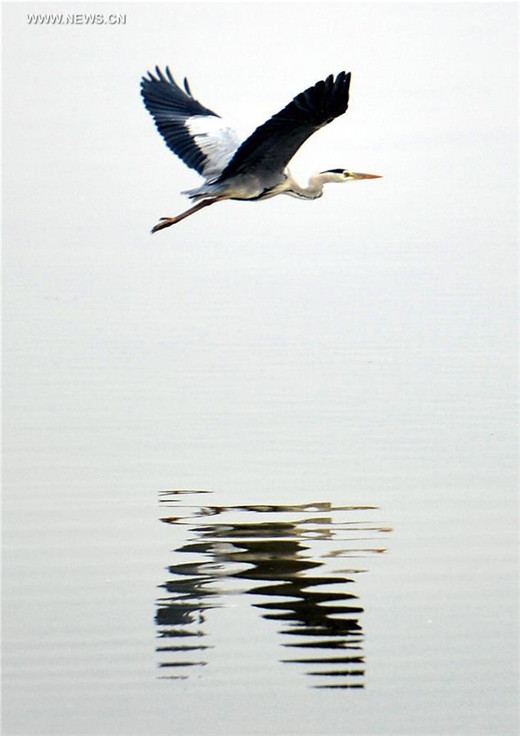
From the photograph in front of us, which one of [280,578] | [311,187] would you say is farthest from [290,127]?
[280,578]

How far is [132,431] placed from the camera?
8.48 metres

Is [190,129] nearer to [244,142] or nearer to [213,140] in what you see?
[213,140]

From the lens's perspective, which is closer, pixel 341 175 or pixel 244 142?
pixel 244 142

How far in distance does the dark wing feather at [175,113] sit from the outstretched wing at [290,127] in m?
0.97

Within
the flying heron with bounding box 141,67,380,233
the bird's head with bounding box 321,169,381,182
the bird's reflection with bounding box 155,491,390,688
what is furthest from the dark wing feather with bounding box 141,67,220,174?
the bird's reflection with bounding box 155,491,390,688

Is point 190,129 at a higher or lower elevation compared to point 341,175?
higher

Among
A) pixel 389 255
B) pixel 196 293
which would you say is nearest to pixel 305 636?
pixel 196 293

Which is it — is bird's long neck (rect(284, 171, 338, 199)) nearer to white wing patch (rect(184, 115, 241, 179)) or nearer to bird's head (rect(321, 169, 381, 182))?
bird's head (rect(321, 169, 381, 182))

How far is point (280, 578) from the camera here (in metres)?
6.20

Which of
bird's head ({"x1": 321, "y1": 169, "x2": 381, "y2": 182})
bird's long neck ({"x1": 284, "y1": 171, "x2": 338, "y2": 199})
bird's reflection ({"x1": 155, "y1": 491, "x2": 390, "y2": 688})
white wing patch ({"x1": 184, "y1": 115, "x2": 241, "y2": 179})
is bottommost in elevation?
bird's reflection ({"x1": 155, "y1": 491, "x2": 390, "y2": 688})

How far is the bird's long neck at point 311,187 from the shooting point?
10109 mm

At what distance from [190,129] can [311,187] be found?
81 centimetres

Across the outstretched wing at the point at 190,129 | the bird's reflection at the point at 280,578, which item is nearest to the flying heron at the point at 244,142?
the outstretched wing at the point at 190,129

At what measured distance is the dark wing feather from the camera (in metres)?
10.2
